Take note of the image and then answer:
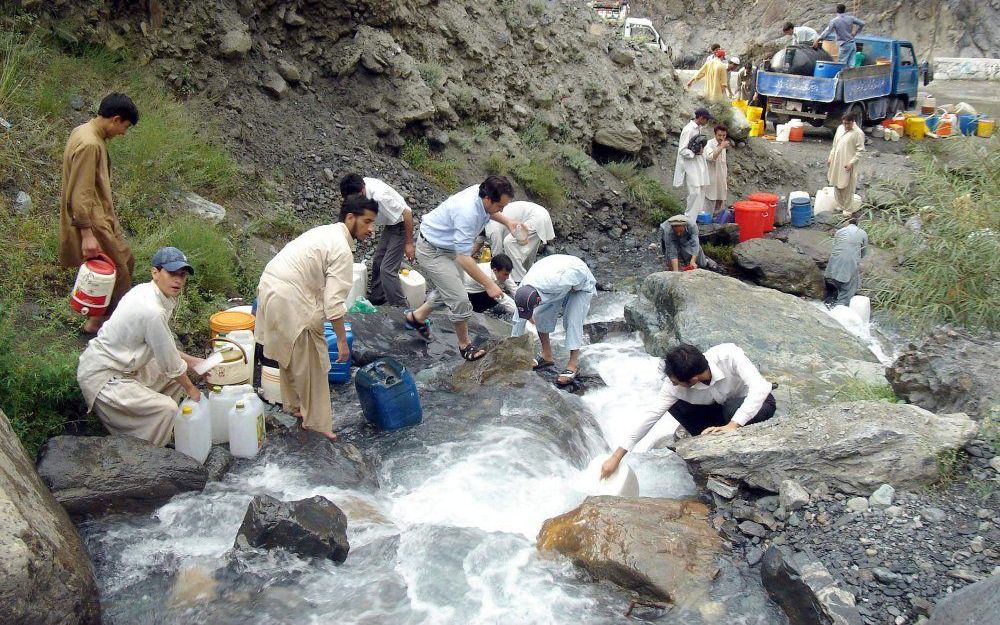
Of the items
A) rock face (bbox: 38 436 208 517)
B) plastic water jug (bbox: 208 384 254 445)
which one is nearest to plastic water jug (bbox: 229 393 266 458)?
plastic water jug (bbox: 208 384 254 445)

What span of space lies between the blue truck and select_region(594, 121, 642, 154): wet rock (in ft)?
18.1

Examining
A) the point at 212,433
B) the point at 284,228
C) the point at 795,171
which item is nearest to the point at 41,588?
the point at 212,433

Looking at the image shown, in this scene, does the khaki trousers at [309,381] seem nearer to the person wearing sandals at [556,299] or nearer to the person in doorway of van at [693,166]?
the person wearing sandals at [556,299]

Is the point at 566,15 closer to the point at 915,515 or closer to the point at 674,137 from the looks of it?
the point at 674,137

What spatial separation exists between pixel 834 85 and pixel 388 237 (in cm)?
1203

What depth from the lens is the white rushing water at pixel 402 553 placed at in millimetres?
4051

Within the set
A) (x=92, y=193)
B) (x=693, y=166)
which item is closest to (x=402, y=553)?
(x=92, y=193)

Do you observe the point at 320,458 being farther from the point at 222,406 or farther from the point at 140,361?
the point at 140,361

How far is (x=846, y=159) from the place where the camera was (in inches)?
474

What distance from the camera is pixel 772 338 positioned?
24.0ft

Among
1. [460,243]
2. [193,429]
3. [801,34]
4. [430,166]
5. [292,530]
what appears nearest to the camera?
[292,530]

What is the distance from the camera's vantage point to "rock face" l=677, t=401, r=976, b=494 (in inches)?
178

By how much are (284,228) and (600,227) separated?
15.3ft

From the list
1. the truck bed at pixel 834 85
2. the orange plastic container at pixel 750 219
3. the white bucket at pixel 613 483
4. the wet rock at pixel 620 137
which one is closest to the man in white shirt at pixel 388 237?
the white bucket at pixel 613 483
